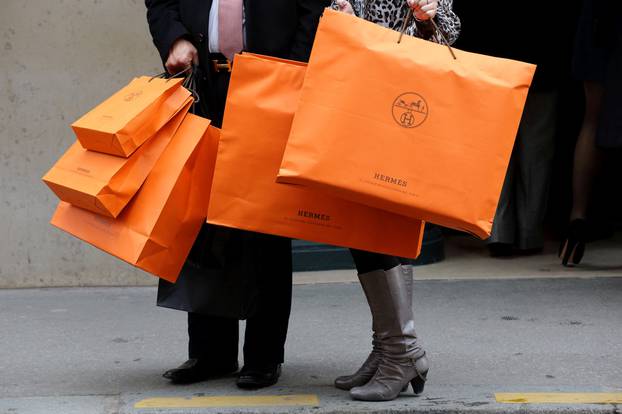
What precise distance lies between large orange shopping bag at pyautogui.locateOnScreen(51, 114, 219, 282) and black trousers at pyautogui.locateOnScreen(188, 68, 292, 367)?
257 millimetres

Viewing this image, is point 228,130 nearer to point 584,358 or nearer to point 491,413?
point 491,413

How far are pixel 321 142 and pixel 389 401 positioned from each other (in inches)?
41.1

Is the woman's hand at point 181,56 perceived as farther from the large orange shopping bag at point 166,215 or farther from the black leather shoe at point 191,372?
the black leather shoe at point 191,372

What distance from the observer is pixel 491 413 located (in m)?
3.84

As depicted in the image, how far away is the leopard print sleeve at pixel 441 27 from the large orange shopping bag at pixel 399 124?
0.41 m

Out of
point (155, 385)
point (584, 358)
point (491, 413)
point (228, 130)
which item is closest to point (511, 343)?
point (584, 358)

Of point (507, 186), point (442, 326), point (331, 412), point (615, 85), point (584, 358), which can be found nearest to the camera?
point (331, 412)

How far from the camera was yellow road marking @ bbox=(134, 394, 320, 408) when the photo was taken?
390 centimetres

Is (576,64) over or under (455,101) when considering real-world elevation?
over

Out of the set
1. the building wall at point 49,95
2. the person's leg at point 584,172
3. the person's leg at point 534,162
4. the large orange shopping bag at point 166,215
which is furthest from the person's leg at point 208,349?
the person's leg at point 534,162

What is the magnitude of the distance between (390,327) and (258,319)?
0.51 m

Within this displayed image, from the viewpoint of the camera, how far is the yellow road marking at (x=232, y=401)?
3896 millimetres

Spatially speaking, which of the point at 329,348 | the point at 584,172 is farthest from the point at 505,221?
the point at 329,348

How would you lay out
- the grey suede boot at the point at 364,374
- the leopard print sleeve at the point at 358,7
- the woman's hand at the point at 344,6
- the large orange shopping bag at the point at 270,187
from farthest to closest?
the grey suede boot at the point at 364,374 → the leopard print sleeve at the point at 358,7 → the woman's hand at the point at 344,6 → the large orange shopping bag at the point at 270,187
